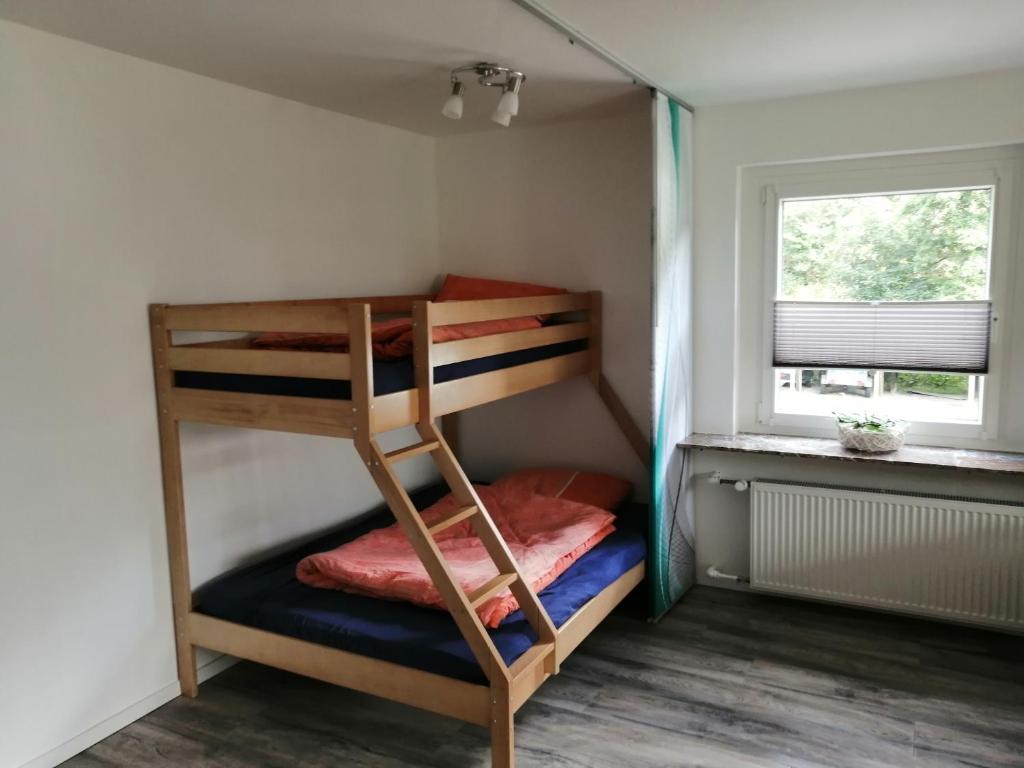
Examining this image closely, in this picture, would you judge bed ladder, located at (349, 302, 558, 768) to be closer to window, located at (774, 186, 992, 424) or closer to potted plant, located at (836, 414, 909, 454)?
potted plant, located at (836, 414, 909, 454)

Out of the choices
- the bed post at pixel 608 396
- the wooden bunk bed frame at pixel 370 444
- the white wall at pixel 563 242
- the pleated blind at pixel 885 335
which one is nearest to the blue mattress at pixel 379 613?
the wooden bunk bed frame at pixel 370 444

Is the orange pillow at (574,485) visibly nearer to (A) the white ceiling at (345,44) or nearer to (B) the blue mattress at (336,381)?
(B) the blue mattress at (336,381)

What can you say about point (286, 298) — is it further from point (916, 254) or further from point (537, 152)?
point (916, 254)

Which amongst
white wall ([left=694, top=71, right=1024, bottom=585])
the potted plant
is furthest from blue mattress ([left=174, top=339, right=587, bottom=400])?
the potted plant

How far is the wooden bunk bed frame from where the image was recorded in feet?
7.57

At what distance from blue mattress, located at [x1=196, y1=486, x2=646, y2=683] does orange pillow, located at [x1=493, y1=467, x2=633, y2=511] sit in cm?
39

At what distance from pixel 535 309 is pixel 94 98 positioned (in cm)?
170

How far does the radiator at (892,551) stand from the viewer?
3.19m

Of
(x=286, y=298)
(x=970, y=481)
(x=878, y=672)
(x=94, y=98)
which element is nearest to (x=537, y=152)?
(x=286, y=298)

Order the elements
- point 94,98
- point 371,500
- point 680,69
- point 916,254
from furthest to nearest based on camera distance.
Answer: point 371,500 < point 916,254 < point 680,69 < point 94,98

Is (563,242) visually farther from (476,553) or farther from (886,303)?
(476,553)

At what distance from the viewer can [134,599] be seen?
109 inches

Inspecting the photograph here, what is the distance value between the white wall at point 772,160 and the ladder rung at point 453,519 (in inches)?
61.1

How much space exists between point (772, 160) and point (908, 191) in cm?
57
